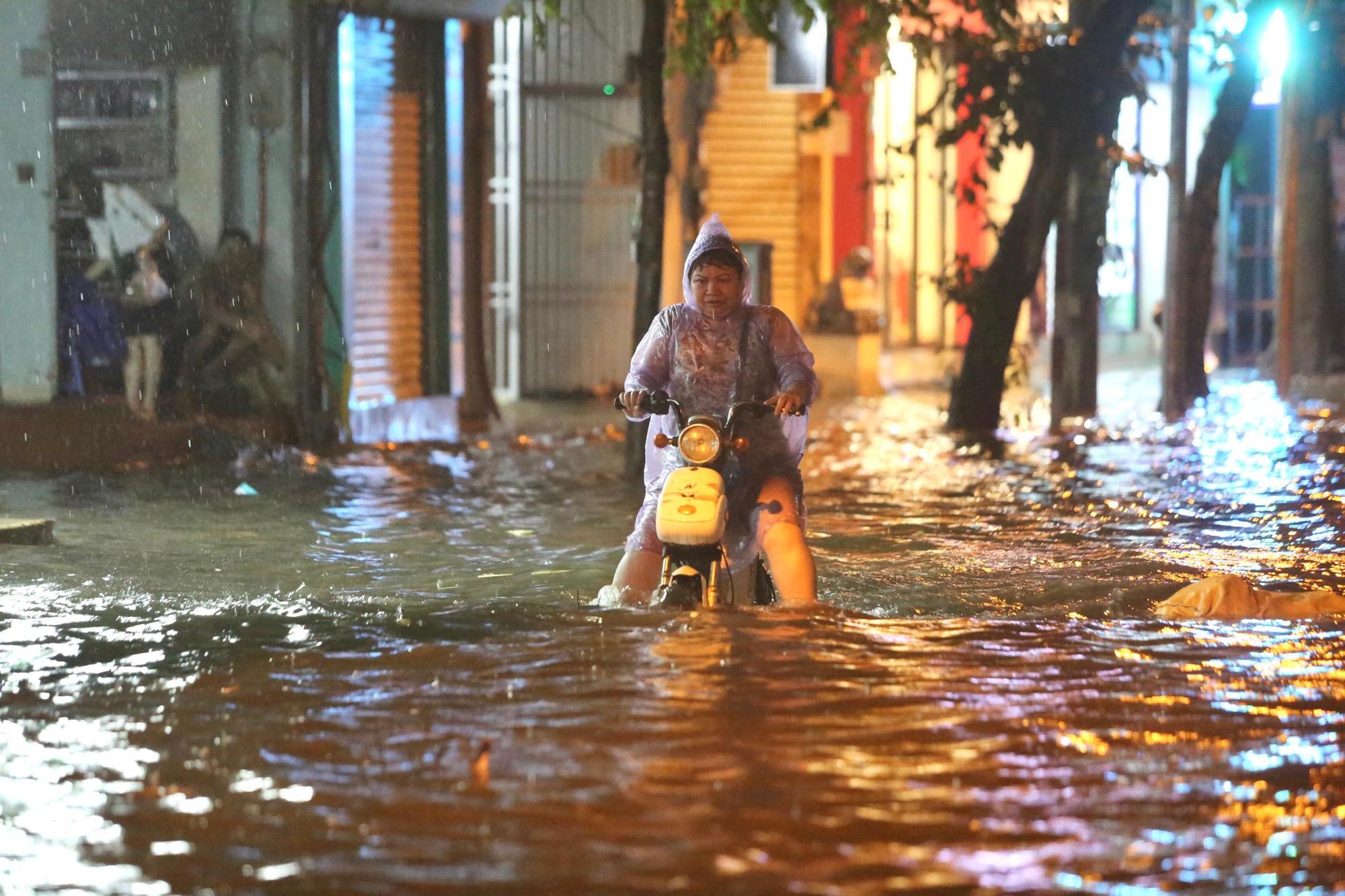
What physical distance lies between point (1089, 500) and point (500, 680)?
6.26m

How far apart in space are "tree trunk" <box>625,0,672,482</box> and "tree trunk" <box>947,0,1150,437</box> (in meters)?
4.47

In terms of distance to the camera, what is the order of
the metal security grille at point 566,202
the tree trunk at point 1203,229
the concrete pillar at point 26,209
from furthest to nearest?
1. the metal security grille at point 566,202
2. the tree trunk at point 1203,229
3. the concrete pillar at point 26,209

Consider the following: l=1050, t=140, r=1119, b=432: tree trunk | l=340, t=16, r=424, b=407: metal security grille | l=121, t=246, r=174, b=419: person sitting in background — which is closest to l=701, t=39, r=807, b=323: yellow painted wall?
l=1050, t=140, r=1119, b=432: tree trunk

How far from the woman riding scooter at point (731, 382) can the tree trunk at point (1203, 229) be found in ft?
39.3

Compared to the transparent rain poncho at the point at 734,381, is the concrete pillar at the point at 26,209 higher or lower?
higher

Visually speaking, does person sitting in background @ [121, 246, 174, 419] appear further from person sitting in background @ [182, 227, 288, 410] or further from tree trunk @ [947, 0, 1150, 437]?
tree trunk @ [947, 0, 1150, 437]

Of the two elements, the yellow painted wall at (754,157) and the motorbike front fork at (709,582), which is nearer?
the motorbike front fork at (709,582)

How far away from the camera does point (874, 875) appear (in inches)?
171

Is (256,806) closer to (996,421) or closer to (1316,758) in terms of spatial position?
(1316,758)

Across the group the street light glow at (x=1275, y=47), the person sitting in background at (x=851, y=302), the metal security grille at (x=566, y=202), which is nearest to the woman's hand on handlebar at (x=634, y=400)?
the metal security grille at (x=566, y=202)

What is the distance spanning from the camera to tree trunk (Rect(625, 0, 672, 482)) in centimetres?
1266

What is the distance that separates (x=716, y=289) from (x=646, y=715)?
199cm

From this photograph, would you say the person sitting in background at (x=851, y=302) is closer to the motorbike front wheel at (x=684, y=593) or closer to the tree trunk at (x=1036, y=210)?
the tree trunk at (x=1036, y=210)

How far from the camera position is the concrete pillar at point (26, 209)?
524 inches
